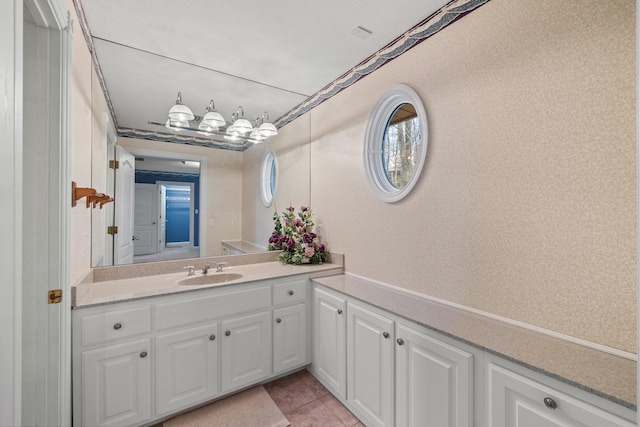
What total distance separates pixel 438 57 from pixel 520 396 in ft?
5.80

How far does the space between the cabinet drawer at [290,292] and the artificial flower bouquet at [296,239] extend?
31cm

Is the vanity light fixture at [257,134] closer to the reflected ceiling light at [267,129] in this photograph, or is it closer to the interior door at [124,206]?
the reflected ceiling light at [267,129]

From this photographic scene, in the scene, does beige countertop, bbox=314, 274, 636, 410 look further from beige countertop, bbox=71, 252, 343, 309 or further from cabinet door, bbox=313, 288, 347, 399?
beige countertop, bbox=71, 252, 343, 309

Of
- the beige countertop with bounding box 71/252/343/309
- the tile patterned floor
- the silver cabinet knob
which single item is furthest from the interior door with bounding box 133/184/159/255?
the silver cabinet knob

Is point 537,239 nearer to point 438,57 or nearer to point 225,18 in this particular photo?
point 438,57

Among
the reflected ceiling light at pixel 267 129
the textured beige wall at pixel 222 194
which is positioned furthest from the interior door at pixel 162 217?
the reflected ceiling light at pixel 267 129

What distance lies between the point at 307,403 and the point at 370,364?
2.02ft

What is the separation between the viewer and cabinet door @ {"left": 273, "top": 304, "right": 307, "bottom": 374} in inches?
80.6

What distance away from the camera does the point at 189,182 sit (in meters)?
2.25

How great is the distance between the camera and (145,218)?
207cm

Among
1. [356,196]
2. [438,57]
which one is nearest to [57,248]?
[356,196]

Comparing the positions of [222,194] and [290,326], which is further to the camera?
[222,194]

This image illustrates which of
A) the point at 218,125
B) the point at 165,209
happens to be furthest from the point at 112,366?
the point at 218,125

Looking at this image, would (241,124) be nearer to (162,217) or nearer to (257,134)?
(257,134)
